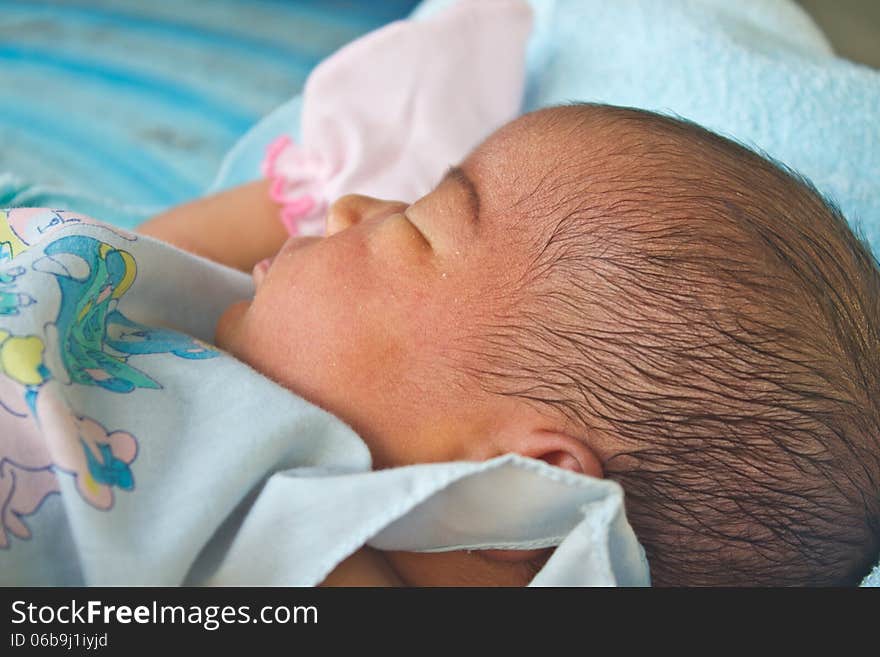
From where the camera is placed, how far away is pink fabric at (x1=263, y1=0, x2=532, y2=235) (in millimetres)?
1342

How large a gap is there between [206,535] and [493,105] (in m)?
0.93

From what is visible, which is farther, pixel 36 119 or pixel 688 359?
pixel 36 119

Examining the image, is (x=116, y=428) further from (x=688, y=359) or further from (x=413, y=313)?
(x=688, y=359)

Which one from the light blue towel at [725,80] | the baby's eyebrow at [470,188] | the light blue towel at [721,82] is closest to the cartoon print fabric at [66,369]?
the baby's eyebrow at [470,188]

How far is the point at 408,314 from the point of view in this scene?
817mm

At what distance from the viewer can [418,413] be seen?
792mm

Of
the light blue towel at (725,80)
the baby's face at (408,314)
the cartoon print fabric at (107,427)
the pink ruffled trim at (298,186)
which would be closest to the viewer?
the cartoon print fabric at (107,427)

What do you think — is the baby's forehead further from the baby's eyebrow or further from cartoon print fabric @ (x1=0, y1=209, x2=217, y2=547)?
cartoon print fabric @ (x1=0, y1=209, x2=217, y2=547)

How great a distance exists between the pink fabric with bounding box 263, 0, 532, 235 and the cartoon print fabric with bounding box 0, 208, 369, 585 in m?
0.50

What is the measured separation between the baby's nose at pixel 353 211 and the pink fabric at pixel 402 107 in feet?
1.13

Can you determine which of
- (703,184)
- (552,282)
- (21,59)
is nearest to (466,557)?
(552,282)

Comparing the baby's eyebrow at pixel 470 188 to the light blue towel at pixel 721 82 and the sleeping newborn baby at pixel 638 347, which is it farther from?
the light blue towel at pixel 721 82

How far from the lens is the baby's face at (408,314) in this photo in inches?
31.0

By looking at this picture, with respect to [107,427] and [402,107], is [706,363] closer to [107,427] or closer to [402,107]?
[107,427]
